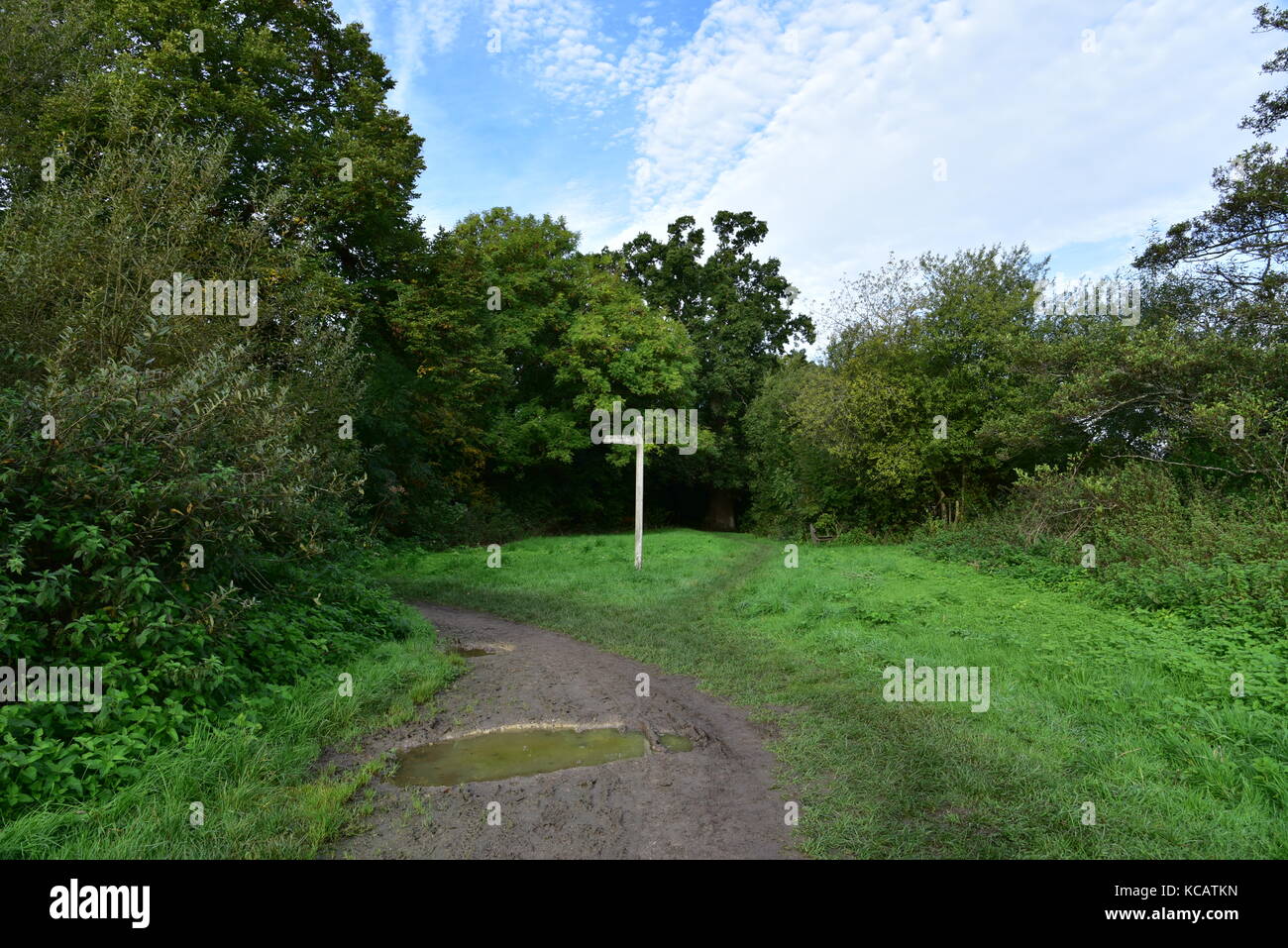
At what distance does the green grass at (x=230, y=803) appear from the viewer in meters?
3.34

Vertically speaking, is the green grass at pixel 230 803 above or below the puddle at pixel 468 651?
above

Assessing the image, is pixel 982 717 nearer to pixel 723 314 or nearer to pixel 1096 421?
pixel 1096 421

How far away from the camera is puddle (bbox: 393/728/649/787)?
186 inches

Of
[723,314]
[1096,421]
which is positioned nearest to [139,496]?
[1096,421]

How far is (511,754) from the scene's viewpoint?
514 centimetres

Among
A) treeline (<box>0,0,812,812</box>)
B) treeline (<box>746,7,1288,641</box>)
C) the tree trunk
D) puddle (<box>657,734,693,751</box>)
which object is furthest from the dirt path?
the tree trunk

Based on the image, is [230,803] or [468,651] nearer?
[230,803]

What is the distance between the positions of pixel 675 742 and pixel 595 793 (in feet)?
3.88

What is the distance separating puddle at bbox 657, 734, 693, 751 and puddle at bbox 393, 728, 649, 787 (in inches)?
6.3

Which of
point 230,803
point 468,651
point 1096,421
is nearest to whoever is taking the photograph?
point 230,803

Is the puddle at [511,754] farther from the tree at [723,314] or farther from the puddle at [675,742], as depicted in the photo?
the tree at [723,314]

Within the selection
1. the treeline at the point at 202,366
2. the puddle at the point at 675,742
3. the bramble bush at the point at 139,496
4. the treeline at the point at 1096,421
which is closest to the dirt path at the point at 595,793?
the puddle at the point at 675,742

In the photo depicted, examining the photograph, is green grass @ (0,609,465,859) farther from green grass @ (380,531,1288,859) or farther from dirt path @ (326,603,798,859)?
green grass @ (380,531,1288,859)

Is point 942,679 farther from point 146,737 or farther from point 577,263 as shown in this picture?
point 577,263
